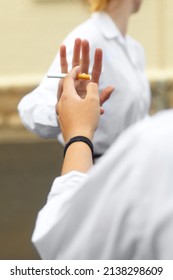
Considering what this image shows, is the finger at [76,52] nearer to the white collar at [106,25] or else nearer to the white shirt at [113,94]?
the white shirt at [113,94]

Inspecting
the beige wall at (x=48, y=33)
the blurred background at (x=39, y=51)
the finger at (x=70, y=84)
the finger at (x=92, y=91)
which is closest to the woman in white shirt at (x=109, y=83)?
the finger at (x=70, y=84)

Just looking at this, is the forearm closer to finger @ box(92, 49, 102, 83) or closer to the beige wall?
finger @ box(92, 49, 102, 83)

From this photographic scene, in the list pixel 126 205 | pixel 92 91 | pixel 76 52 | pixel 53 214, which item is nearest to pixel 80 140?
pixel 92 91

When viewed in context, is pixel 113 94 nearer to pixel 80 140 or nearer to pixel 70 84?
pixel 70 84

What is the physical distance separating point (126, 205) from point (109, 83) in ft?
7.27

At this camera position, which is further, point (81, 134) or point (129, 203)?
point (81, 134)

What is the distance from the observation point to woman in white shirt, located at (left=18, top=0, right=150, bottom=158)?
11.0 ft

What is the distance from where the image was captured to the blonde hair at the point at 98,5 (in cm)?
359

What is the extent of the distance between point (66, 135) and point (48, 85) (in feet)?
5.38

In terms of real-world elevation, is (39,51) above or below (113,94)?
below

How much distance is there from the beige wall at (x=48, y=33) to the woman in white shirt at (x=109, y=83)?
5.73 metres

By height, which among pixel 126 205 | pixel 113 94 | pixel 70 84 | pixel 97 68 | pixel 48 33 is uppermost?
pixel 126 205

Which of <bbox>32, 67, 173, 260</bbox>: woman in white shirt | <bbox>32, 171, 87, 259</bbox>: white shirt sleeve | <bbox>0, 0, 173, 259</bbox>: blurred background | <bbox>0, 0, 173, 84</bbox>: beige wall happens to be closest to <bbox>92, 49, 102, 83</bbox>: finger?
<bbox>32, 171, 87, 259</bbox>: white shirt sleeve

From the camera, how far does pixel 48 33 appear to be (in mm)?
9578
